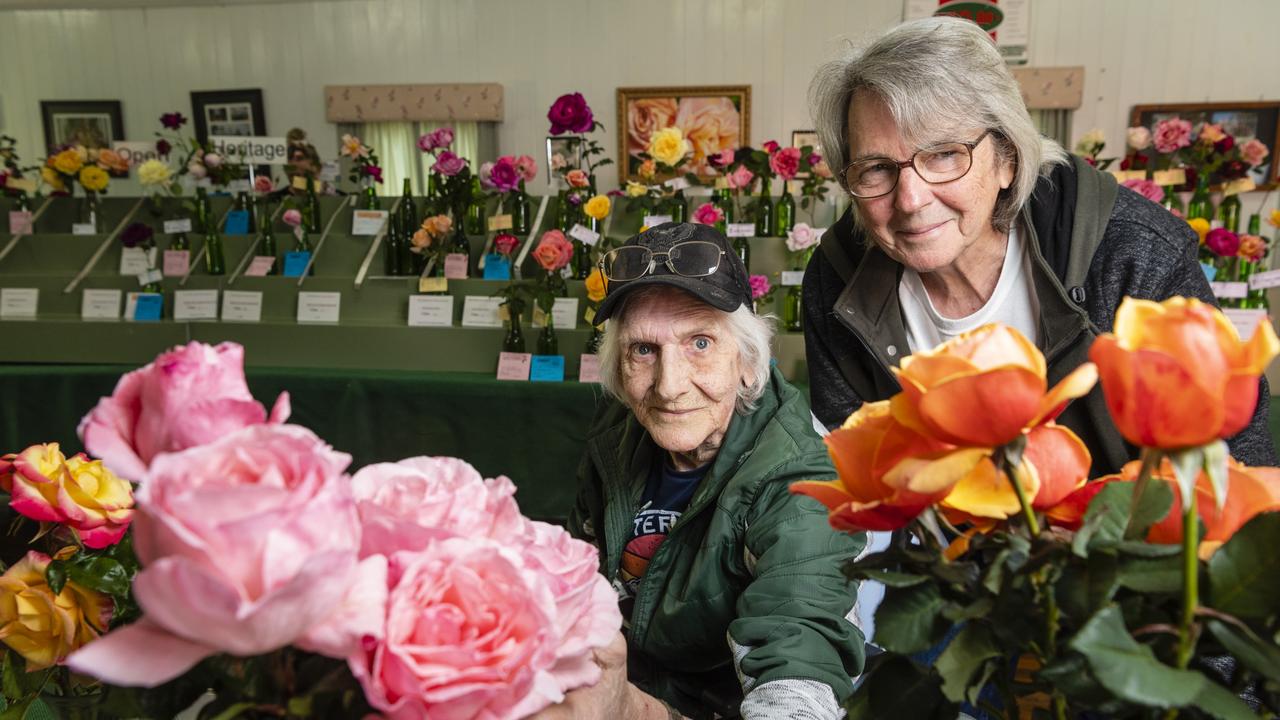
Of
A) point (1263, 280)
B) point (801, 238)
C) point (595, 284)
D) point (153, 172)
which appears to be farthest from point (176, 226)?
Result: point (1263, 280)

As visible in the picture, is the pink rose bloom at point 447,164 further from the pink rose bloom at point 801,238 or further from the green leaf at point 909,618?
the green leaf at point 909,618

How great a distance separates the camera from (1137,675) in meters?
0.32

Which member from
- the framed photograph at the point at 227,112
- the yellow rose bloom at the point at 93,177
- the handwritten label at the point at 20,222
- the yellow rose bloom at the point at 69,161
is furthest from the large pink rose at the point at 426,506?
the framed photograph at the point at 227,112

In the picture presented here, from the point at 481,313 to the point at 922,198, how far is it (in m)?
2.09

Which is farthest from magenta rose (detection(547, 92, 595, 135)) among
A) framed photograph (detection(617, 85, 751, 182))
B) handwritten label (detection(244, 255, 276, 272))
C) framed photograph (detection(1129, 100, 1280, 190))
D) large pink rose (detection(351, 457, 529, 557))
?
framed photograph (detection(1129, 100, 1280, 190))

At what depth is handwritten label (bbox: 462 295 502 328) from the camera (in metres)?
3.12

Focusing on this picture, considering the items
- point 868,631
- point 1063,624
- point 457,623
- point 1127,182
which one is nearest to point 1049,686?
point 1063,624

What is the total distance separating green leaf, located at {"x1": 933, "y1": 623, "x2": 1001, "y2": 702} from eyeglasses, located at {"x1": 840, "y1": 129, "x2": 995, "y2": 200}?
103 centimetres

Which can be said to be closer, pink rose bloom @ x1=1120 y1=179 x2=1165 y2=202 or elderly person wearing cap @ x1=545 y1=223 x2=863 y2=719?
elderly person wearing cap @ x1=545 y1=223 x2=863 y2=719

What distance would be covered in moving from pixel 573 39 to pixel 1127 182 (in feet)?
16.9

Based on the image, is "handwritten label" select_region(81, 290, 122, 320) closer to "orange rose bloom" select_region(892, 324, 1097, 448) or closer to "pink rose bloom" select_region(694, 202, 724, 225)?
"pink rose bloom" select_region(694, 202, 724, 225)

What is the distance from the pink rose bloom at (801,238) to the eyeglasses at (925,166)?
1.54m

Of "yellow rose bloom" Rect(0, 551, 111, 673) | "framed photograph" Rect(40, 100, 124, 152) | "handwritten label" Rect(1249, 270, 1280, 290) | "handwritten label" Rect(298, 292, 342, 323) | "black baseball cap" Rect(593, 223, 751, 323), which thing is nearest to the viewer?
"yellow rose bloom" Rect(0, 551, 111, 673)

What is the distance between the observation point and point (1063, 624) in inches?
15.4
